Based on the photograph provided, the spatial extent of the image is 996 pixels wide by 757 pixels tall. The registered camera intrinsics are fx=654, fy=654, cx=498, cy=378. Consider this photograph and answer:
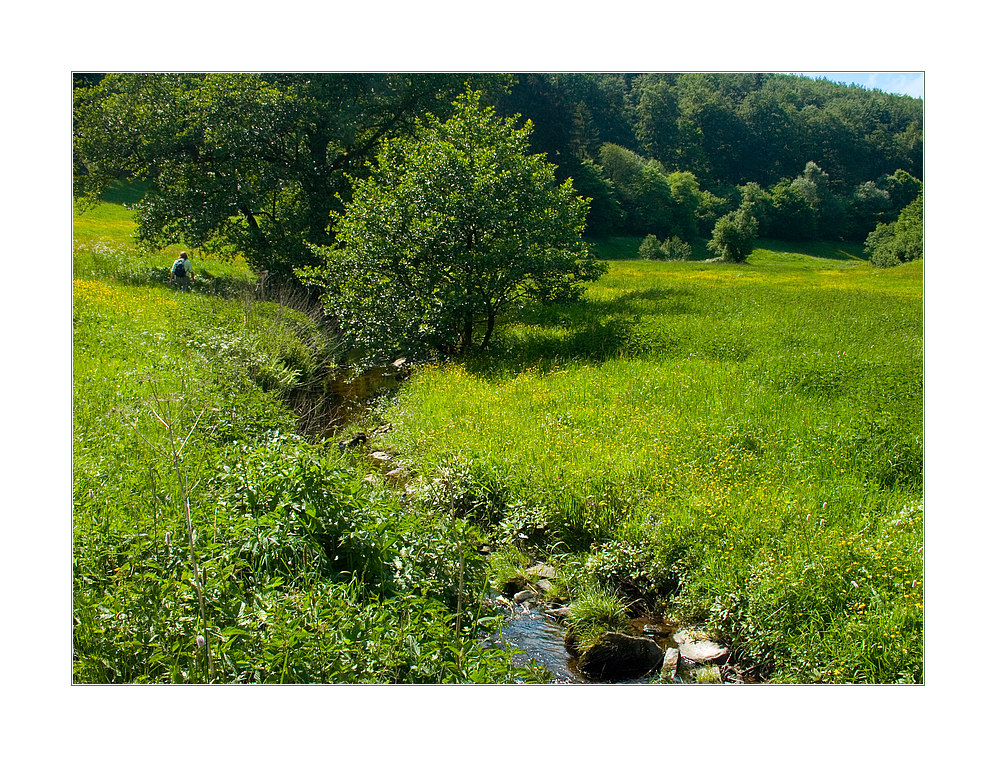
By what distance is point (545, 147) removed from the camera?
15758mm

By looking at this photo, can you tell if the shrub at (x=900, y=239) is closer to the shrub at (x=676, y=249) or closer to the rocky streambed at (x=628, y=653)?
the rocky streambed at (x=628, y=653)

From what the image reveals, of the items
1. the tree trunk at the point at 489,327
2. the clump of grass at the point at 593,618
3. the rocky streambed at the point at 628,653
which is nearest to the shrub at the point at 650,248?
the tree trunk at the point at 489,327

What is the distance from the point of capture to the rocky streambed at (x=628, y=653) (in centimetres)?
464

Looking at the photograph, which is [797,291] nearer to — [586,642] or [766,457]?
[766,457]

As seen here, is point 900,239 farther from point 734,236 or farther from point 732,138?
point 734,236

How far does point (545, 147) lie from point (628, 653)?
526 inches

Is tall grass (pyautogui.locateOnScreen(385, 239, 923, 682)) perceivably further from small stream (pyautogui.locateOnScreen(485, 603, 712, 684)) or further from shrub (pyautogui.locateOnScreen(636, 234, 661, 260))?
shrub (pyautogui.locateOnScreen(636, 234, 661, 260))

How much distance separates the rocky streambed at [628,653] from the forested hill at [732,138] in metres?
4.03

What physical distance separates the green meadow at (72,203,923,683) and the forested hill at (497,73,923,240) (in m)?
1.36

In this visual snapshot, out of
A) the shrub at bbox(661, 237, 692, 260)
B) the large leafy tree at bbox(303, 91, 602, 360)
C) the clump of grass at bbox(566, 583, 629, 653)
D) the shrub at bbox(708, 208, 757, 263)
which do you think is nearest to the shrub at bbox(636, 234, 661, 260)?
the shrub at bbox(661, 237, 692, 260)

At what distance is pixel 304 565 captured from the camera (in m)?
4.50

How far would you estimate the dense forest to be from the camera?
8359 millimetres

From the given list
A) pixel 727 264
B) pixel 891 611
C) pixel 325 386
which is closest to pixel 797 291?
pixel 727 264

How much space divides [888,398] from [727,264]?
12.1m
